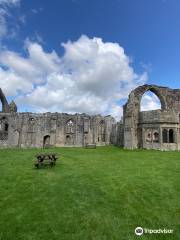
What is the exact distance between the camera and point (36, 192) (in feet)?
27.2

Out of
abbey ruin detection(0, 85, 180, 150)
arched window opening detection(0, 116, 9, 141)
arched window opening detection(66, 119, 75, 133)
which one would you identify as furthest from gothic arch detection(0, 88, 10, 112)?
arched window opening detection(66, 119, 75, 133)

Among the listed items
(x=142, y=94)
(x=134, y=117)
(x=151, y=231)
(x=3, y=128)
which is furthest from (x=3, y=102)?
(x=151, y=231)

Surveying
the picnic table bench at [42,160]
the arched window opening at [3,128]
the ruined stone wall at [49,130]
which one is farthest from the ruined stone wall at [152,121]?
the arched window opening at [3,128]

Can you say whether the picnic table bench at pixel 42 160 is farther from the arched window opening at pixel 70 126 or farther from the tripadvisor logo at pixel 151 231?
the arched window opening at pixel 70 126

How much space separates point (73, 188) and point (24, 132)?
108ft

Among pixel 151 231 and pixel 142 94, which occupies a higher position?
pixel 142 94

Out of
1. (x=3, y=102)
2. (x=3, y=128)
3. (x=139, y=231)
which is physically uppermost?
(x=3, y=102)

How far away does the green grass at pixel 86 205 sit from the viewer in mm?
5445

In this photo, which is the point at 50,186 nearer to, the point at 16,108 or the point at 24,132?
the point at 24,132

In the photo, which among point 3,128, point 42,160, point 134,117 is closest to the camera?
point 42,160

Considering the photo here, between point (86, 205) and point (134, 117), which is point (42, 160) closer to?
point (86, 205)

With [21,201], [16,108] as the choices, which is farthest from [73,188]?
[16,108]

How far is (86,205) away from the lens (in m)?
7.05

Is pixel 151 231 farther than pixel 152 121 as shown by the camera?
No
